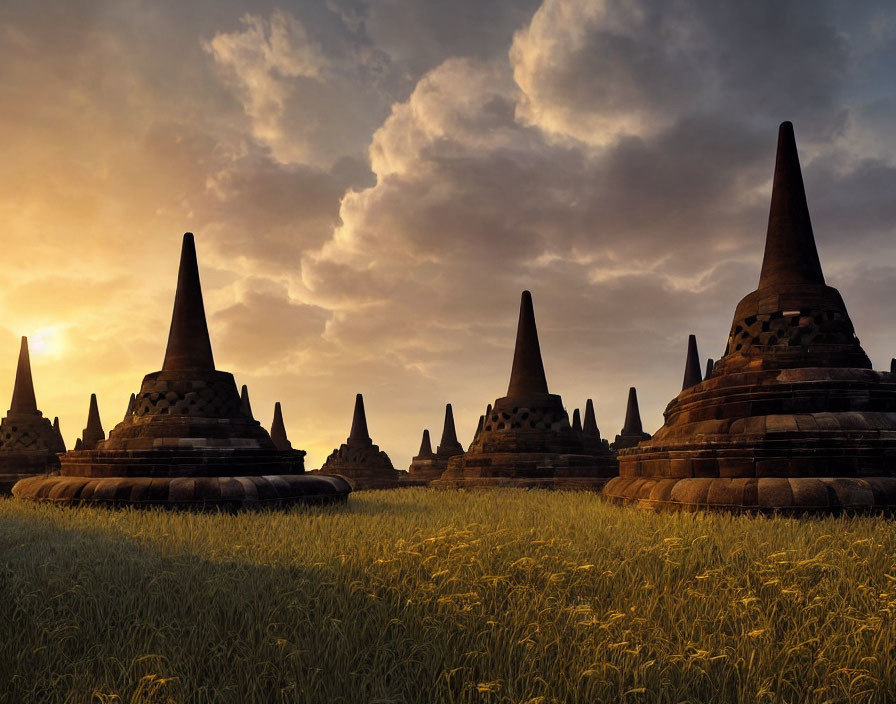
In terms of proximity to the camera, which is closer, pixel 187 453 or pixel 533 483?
pixel 187 453

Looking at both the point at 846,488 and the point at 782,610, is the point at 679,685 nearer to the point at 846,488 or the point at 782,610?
the point at 782,610

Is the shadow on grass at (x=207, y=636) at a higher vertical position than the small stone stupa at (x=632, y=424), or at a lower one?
lower

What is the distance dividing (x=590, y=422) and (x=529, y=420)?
12.3 metres

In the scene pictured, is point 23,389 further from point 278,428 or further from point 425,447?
point 425,447

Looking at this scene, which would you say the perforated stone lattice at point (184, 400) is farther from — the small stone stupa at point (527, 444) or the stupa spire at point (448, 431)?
the stupa spire at point (448, 431)

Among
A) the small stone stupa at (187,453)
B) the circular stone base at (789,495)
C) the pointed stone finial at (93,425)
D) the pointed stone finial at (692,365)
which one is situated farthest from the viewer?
the pointed stone finial at (93,425)

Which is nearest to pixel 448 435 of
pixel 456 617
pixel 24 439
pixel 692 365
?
pixel 692 365

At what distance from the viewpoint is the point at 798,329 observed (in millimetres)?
9273

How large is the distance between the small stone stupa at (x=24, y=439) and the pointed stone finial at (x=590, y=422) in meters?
19.6

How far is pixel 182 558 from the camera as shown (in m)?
5.15

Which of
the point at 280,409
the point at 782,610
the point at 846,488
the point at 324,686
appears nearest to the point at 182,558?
the point at 324,686

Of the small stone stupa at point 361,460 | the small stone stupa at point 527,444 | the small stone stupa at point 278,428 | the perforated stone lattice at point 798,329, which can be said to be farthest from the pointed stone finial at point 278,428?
the perforated stone lattice at point 798,329

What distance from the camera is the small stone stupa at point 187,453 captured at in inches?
360

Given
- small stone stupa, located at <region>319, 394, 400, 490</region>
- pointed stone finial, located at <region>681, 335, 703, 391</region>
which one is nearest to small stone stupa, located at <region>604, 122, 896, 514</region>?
pointed stone finial, located at <region>681, 335, 703, 391</region>
